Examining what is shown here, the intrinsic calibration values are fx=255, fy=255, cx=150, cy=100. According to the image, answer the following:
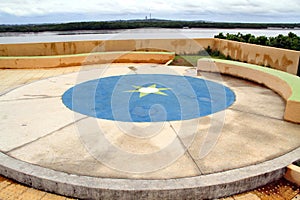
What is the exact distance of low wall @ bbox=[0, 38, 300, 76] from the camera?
30.3 feet

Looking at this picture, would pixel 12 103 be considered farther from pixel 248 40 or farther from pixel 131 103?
pixel 248 40

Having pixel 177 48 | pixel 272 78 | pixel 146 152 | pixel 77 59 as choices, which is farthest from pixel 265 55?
pixel 146 152

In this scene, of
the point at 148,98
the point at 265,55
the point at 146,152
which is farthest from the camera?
the point at 265,55

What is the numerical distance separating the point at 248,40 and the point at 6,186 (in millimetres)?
13117

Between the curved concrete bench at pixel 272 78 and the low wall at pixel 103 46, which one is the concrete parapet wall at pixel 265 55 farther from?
the low wall at pixel 103 46

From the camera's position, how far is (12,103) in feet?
20.2

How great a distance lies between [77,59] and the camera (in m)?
11.4

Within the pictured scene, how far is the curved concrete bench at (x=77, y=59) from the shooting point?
420 inches

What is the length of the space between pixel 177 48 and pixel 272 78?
7.69 m

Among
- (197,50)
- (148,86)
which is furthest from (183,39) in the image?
(148,86)

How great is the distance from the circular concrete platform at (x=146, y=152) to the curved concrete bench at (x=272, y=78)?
0.34 meters

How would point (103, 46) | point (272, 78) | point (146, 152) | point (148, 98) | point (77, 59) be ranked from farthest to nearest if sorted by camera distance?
point (103, 46), point (77, 59), point (272, 78), point (148, 98), point (146, 152)

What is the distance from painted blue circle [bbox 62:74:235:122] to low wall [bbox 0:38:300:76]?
2.95 meters

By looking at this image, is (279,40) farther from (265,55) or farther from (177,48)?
(177,48)
